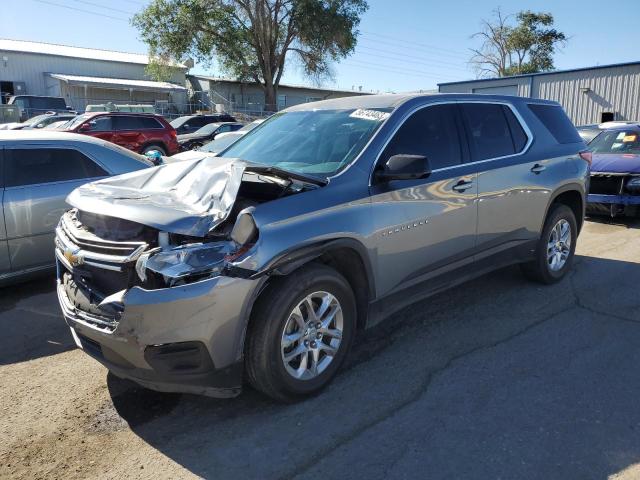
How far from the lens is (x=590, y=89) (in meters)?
23.0

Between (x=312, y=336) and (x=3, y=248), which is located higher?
(x=3, y=248)

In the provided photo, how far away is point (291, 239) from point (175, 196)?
2.89ft

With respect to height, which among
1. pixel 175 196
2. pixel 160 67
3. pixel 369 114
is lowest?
pixel 175 196

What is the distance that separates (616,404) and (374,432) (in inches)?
61.0

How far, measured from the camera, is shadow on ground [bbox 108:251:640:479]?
2.77 meters

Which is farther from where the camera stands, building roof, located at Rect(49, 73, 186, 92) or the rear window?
building roof, located at Rect(49, 73, 186, 92)

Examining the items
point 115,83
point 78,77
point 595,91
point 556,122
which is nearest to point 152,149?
point 556,122

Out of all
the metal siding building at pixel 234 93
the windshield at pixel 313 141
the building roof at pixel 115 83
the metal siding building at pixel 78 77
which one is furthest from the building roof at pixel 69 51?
the windshield at pixel 313 141

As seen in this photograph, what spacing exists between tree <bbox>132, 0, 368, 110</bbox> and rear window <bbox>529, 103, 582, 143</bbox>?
35.6m

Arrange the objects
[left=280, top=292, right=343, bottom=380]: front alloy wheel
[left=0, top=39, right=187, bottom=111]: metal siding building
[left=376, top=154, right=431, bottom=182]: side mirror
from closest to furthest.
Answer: [left=280, top=292, right=343, bottom=380]: front alloy wheel < [left=376, top=154, right=431, bottom=182]: side mirror < [left=0, top=39, right=187, bottom=111]: metal siding building

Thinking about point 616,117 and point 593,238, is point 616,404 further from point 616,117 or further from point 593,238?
point 616,117

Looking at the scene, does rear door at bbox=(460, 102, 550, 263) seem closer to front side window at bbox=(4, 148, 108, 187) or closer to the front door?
the front door

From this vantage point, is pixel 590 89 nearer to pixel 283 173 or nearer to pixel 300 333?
pixel 283 173

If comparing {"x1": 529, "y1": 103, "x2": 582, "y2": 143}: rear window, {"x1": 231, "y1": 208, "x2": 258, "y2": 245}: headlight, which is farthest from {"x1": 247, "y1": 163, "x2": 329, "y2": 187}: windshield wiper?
{"x1": 529, "y1": 103, "x2": 582, "y2": 143}: rear window
